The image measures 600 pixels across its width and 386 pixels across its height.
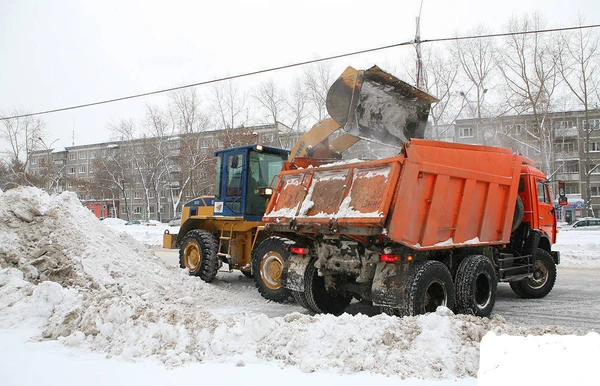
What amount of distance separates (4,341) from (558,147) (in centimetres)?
5565

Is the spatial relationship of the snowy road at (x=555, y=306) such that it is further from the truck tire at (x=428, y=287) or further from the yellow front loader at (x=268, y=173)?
the truck tire at (x=428, y=287)

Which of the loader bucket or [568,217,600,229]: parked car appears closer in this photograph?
the loader bucket

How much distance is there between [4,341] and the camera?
194 inches

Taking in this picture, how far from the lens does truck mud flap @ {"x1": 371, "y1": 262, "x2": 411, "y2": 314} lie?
560 cm

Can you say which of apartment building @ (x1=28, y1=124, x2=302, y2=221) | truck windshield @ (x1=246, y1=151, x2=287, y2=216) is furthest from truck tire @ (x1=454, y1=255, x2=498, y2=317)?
apartment building @ (x1=28, y1=124, x2=302, y2=221)

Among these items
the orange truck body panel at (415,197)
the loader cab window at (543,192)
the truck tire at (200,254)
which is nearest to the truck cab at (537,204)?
the loader cab window at (543,192)

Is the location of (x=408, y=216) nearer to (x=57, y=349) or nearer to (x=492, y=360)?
(x=492, y=360)

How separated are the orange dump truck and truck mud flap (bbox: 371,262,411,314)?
13 mm

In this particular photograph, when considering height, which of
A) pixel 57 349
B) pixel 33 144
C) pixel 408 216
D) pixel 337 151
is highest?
pixel 33 144

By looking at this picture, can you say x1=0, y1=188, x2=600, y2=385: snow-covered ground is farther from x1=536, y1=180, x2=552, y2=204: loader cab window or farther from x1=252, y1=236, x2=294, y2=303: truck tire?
x1=536, y1=180, x2=552, y2=204: loader cab window

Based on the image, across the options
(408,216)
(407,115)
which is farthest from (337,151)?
(408,216)

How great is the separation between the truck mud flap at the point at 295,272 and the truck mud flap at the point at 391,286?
1.37m

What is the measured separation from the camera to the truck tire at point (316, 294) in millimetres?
6859

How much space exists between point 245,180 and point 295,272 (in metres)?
3.27
